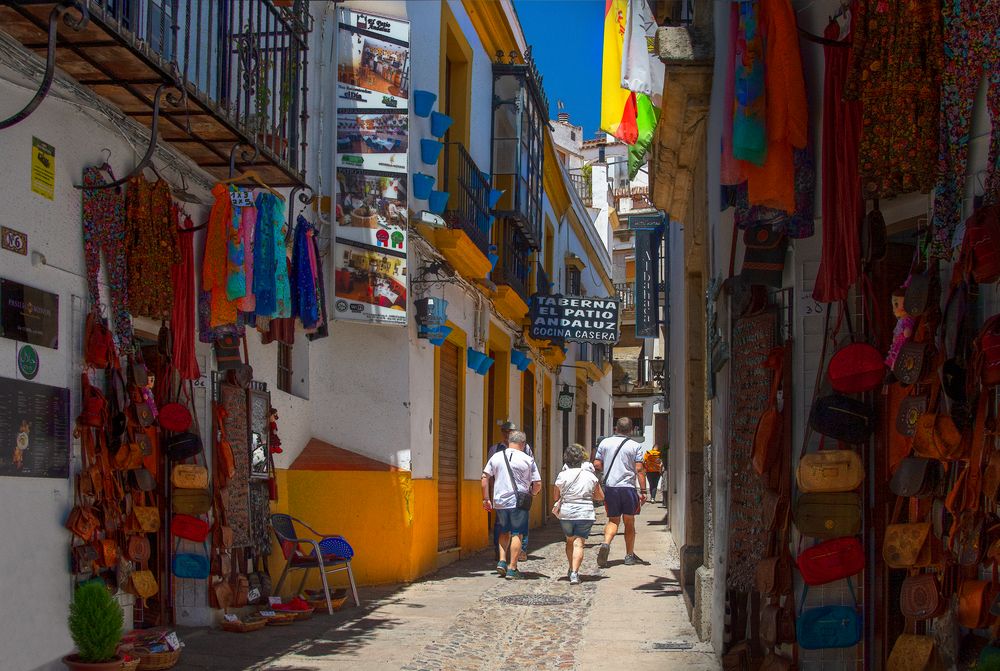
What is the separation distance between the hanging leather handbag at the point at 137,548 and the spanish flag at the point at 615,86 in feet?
16.1

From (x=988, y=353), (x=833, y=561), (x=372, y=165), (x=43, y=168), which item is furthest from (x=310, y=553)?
(x=988, y=353)

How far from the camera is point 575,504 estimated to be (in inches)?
460

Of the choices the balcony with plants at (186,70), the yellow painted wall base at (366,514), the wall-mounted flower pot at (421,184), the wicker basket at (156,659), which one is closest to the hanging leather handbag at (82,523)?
the wicker basket at (156,659)

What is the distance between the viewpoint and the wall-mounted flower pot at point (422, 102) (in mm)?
12258

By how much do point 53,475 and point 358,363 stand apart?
5.24 m

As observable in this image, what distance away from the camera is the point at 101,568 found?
6770mm

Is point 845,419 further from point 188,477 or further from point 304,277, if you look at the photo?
point 304,277

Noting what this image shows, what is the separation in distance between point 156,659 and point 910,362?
4671 millimetres

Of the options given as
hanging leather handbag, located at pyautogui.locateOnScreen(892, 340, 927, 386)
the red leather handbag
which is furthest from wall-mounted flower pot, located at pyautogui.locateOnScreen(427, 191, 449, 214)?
hanging leather handbag, located at pyautogui.locateOnScreen(892, 340, 927, 386)

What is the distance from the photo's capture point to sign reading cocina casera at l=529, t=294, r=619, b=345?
19.2 metres

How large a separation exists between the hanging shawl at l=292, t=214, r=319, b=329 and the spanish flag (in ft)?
8.98

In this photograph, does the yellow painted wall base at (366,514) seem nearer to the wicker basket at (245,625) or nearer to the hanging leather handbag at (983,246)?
the wicker basket at (245,625)

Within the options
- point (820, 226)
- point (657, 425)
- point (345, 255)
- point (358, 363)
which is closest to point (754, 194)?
point (820, 226)

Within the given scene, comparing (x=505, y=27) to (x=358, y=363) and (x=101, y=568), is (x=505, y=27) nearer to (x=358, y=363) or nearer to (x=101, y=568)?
(x=358, y=363)
